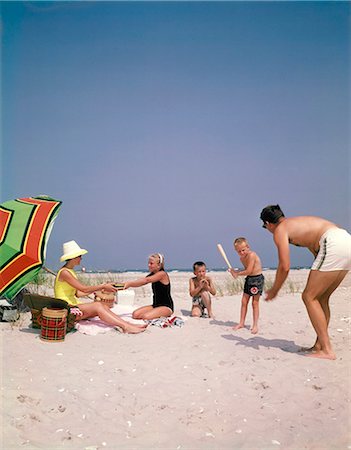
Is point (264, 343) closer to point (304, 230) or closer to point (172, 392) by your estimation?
point (304, 230)

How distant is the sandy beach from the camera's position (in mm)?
3650

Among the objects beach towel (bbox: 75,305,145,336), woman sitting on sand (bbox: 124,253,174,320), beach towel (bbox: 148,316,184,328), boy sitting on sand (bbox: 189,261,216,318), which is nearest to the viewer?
beach towel (bbox: 75,305,145,336)

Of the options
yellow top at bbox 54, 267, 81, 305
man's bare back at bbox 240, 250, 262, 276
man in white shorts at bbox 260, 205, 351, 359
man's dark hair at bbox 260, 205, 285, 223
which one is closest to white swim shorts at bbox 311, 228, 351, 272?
man in white shorts at bbox 260, 205, 351, 359

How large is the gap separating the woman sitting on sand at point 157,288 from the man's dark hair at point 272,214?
7.81 feet

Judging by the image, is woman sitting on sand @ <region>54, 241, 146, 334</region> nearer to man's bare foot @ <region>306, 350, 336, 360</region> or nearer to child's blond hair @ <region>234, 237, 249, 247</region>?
child's blond hair @ <region>234, 237, 249, 247</region>

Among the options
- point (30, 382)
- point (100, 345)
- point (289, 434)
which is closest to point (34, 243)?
point (100, 345)

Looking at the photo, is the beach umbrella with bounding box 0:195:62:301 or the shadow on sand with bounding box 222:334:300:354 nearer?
the shadow on sand with bounding box 222:334:300:354

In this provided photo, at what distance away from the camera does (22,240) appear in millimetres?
7031

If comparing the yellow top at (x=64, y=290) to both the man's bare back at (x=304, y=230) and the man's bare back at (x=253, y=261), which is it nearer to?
the man's bare back at (x=253, y=261)

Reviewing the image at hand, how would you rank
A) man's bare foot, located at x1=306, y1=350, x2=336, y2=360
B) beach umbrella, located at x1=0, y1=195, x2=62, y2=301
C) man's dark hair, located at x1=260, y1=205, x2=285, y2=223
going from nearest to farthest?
man's bare foot, located at x1=306, y1=350, x2=336, y2=360, man's dark hair, located at x1=260, y1=205, x2=285, y2=223, beach umbrella, located at x1=0, y1=195, x2=62, y2=301

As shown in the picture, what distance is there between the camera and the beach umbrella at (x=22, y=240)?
270 inches

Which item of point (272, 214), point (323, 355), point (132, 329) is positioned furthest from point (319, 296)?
point (132, 329)

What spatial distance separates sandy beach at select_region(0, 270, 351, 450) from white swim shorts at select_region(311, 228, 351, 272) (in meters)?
1.14

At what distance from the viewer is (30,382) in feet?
15.1
